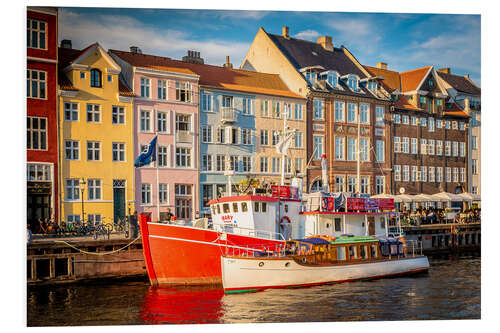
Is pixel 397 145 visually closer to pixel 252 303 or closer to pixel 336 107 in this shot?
pixel 336 107

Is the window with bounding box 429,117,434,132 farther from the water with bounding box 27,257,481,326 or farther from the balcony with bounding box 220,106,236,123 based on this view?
the water with bounding box 27,257,481,326

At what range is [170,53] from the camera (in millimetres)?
19375

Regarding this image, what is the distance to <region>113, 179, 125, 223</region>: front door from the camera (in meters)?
21.6

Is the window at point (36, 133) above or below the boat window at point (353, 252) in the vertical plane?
above

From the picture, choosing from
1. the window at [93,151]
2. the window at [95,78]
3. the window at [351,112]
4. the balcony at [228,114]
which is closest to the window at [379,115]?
the window at [351,112]

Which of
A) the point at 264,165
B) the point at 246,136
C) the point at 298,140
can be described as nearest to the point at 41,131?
the point at 246,136

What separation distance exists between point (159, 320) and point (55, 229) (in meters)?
6.57

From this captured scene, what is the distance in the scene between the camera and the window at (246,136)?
24.6m

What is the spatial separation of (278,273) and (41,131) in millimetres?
8496

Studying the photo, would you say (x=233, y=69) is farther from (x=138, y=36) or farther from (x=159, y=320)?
(x=159, y=320)

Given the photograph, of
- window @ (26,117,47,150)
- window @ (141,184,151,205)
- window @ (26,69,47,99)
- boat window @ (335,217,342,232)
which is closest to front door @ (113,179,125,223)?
window @ (141,184,151,205)

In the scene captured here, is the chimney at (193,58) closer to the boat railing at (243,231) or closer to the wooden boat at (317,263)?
the boat railing at (243,231)

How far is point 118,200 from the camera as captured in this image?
21906 millimetres

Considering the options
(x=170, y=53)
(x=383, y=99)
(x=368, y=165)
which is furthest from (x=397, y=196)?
(x=170, y=53)
